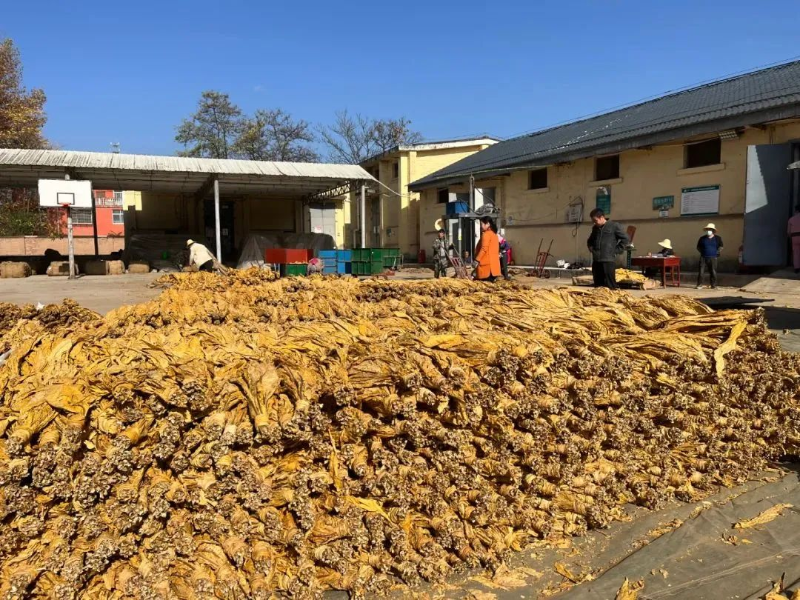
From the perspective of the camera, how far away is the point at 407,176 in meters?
30.2

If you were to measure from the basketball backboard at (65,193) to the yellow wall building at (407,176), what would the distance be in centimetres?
1406

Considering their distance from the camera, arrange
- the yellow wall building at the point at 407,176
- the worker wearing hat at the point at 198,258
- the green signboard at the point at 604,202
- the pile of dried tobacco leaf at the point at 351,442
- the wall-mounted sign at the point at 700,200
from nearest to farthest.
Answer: the pile of dried tobacco leaf at the point at 351,442
the worker wearing hat at the point at 198,258
the wall-mounted sign at the point at 700,200
the green signboard at the point at 604,202
the yellow wall building at the point at 407,176

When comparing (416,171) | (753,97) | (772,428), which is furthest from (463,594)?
(416,171)

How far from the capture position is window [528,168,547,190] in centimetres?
2167

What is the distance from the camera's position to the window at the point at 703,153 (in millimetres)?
15539

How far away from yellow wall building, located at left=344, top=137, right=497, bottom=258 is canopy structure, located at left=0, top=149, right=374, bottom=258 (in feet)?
16.4

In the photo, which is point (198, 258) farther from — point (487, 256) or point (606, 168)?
point (606, 168)

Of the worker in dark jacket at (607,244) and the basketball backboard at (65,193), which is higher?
the basketball backboard at (65,193)

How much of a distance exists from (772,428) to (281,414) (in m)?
3.29

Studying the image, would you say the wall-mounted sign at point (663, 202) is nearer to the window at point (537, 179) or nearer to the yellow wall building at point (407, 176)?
the window at point (537, 179)

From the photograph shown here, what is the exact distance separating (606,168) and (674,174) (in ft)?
9.63

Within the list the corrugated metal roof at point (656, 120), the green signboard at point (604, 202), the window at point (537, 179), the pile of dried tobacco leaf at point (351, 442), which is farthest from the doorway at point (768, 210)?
the pile of dried tobacco leaf at point (351, 442)

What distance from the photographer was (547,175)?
69.7ft

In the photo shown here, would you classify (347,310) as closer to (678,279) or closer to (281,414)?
(281,414)
